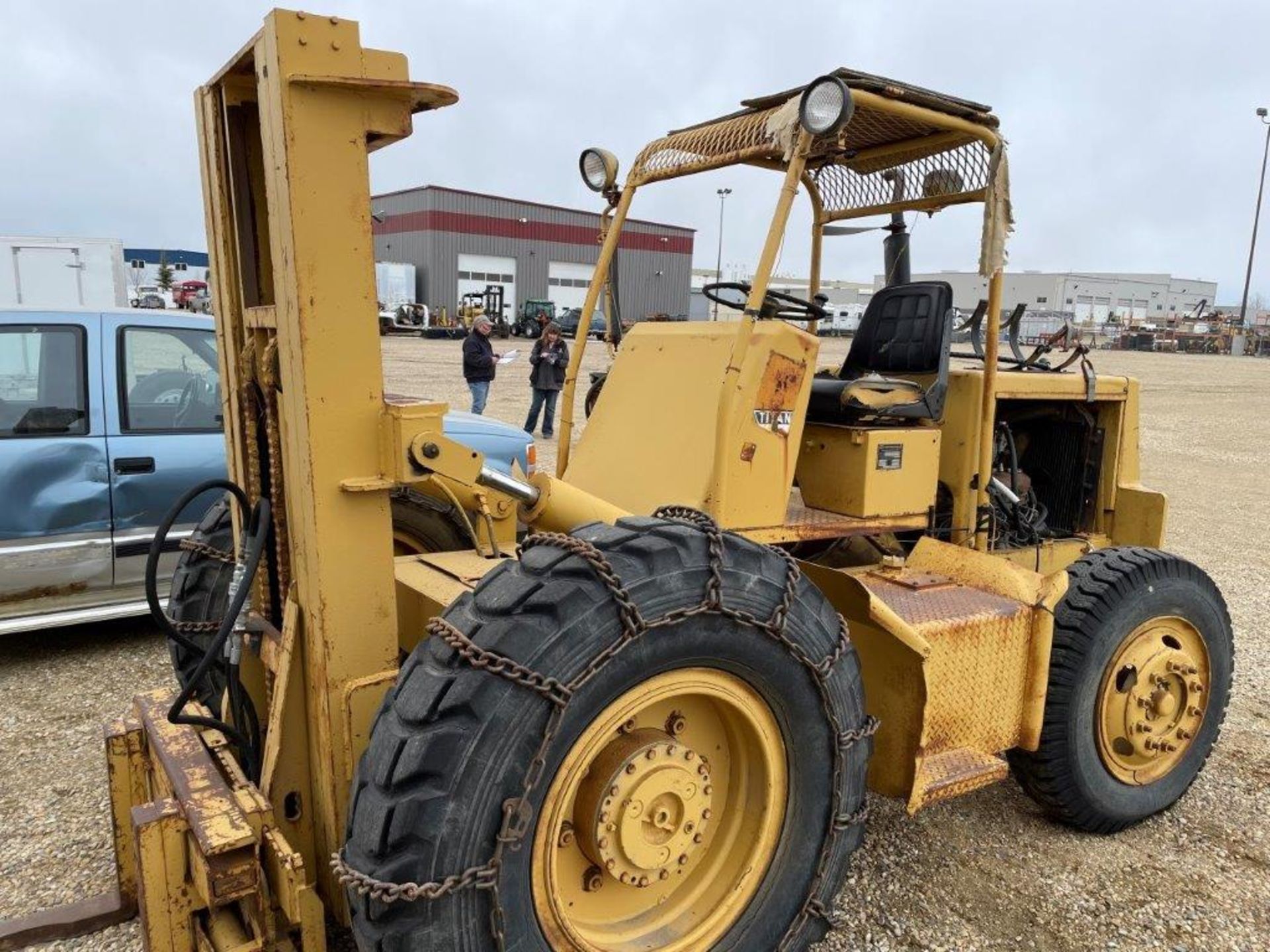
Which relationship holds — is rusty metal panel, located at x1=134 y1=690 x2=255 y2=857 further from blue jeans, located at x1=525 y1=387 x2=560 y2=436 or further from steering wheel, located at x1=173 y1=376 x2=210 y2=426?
blue jeans, located at x1=525 y1=387 x2=560 y2=436

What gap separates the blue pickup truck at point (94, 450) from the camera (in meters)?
4.95

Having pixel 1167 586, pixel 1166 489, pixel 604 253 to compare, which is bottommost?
pixel 1166 489

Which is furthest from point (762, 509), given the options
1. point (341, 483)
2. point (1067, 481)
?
point (1067, 481)

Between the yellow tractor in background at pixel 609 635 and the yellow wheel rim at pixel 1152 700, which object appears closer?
the yellow tractor in background at pixel 609 635

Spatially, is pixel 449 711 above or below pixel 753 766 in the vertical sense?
above

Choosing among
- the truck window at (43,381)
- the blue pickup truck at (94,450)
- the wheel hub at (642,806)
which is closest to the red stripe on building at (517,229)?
the blue pickup truck at (94,450)

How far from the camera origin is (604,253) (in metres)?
4.07

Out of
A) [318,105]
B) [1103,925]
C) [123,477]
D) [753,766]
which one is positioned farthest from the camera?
[123,477]

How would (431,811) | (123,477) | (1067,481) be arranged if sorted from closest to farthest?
(431,811)
(1067,481)
(123,477)

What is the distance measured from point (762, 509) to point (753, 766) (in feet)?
3.45

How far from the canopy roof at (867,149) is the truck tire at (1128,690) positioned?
163cm

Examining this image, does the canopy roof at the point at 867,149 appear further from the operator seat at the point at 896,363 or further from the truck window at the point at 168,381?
the truck window at the point at 168,381

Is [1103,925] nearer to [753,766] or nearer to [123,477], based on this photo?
[753,766]

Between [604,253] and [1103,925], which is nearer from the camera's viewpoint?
[1103,925]
